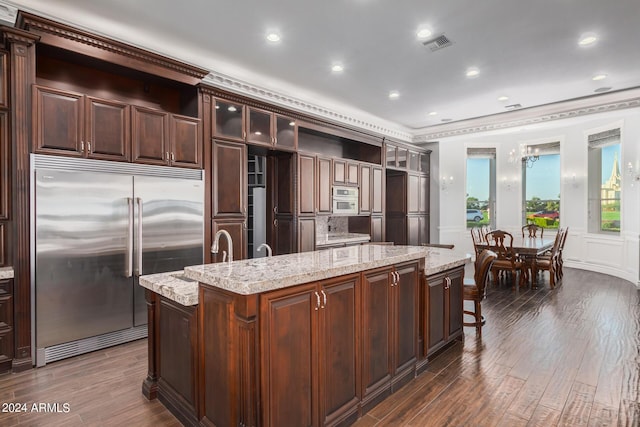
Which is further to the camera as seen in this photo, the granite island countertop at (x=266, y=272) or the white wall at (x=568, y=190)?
the white wall at (x=568, y=190)

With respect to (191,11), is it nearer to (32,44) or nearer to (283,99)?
(32,44)

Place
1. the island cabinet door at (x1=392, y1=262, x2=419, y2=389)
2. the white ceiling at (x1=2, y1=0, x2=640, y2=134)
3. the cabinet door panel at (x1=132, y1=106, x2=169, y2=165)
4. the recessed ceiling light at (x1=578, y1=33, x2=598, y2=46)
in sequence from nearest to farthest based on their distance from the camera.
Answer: the island cabinet door at (x1=392, y1=262, x2=419, y2=389)
the white ceiling at (x1=2, y1=0, x2=640, y2=134)
the cabinet door panel at (x1=132, y1=106, x2=169, y2=165)
the recessed ceiling light at (x1=578, y1=33, x2=598, y2=46)

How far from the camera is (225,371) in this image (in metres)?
1.79

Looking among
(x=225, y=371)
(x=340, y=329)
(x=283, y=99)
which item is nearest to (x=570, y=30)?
(x=283, y=99)

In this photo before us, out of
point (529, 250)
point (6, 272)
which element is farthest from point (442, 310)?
point (6, 272)

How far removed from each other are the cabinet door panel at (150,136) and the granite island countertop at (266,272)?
5.44 ft

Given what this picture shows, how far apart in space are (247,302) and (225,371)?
0.44 metres

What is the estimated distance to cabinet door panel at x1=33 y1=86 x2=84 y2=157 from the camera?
9.81 ft

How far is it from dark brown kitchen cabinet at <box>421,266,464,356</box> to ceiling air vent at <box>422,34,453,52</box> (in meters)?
2.51

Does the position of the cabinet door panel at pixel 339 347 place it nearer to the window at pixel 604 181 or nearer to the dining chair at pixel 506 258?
the dining chair at pixel 506 258

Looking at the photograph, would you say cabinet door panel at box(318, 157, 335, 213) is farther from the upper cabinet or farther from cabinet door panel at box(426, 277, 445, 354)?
cabinet door panel at box(426, 277, 445, 354)

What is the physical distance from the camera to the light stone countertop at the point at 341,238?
234 inches

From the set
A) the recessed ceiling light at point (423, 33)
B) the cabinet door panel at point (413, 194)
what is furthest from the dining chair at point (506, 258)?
the recessed ceiling light at point (423, 33)

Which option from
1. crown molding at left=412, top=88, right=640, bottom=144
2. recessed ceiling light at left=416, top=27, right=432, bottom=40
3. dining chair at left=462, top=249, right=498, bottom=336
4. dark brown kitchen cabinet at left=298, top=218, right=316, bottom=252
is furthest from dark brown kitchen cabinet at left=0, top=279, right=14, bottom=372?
crown molding at left=412, top=88, right=640, bottom=144
